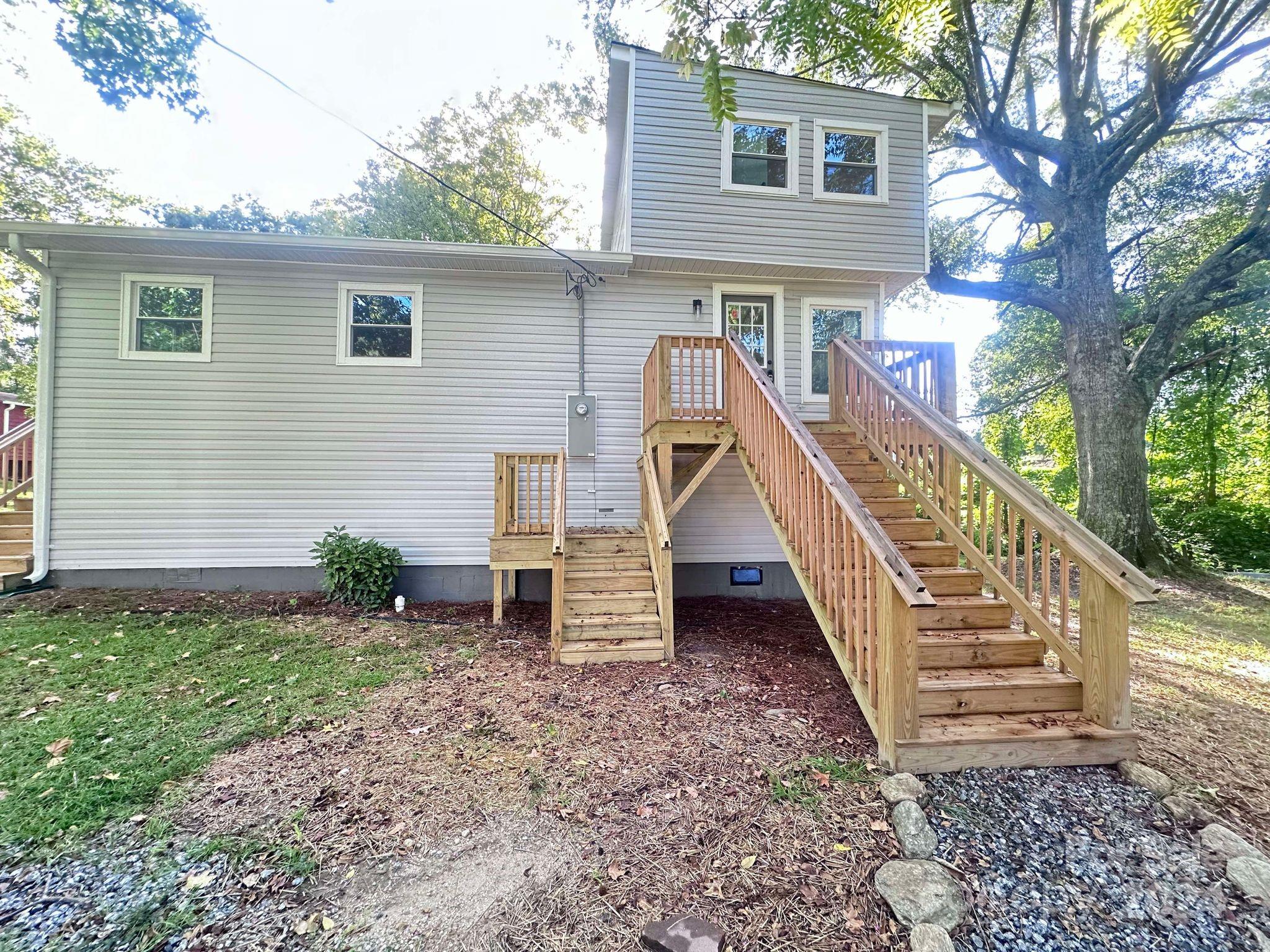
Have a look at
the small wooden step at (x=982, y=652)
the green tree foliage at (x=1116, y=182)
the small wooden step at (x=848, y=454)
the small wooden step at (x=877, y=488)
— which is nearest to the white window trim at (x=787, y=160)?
the green tree foliage at (x=1116, y=182)

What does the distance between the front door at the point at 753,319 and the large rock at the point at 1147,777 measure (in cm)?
526

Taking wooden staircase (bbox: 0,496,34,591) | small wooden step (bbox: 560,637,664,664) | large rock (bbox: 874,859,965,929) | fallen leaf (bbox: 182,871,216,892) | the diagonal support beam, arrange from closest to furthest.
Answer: large rock (bbox: 874,859,965,929) < fallen leaf (bbox: 182,871,216,892) < small wooden step (bbox: 560,637,664,664) < the diagonal support beam < wooden staircase (bbox: 0,496,34,591)

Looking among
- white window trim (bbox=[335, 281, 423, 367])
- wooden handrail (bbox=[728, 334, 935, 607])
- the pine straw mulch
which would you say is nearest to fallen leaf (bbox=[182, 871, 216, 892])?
the pine straw mulch

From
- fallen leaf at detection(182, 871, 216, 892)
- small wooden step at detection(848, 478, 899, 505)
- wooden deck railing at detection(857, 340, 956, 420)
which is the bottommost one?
fallen leaf at detection(182, 871, 216, 892)

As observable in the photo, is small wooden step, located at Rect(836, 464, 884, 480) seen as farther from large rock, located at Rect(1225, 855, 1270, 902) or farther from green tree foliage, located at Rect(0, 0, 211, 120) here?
green tree foliage, located at Rect(0, 0, 211, 120)

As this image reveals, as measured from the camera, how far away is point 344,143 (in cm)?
508

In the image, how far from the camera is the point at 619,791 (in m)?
2.54

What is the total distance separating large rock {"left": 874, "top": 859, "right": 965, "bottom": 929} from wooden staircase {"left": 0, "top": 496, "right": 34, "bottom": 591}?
30.0ft

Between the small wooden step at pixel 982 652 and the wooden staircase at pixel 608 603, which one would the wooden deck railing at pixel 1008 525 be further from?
the wooden staircase at pixel 608 603

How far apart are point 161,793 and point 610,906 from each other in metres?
2.44

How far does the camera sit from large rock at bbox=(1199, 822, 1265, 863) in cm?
207

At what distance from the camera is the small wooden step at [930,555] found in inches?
151

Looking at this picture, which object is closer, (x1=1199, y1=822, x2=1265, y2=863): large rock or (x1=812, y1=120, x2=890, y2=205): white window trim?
(x1=1199, y1=822, x2=1265, y2=863): large rock

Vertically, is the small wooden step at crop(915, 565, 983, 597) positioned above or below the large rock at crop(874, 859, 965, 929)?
above
